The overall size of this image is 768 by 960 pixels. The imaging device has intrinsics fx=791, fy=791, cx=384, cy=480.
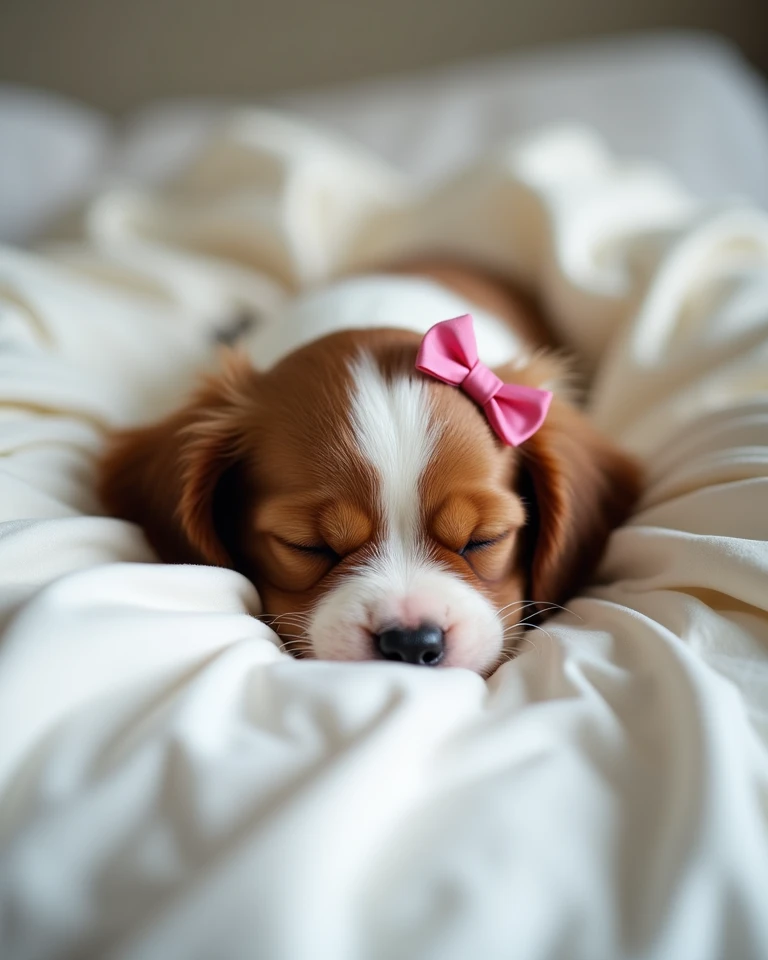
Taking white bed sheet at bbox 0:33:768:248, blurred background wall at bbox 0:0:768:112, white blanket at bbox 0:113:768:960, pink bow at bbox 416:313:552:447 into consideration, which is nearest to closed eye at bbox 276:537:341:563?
white blanket at bbox 0:113:768:960

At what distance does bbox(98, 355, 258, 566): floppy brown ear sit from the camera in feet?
4.50

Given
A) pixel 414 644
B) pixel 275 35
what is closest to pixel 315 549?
pixel 414 644

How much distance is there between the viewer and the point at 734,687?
0.94 metres

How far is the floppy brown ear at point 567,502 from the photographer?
4.54 feet

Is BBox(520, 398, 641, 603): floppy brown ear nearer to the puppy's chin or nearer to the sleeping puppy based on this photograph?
the sleeping puppy

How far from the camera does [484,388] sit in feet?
4.40

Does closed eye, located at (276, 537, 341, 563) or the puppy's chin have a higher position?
closed eye, located at (276, 537, 341, 563)

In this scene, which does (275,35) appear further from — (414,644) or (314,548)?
(414,644)

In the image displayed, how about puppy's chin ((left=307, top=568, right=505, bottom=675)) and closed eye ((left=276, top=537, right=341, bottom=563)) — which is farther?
closed eye ((left=276, top=537, right=341, bottom=563))

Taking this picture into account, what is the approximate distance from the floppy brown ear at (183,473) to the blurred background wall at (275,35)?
134 inches

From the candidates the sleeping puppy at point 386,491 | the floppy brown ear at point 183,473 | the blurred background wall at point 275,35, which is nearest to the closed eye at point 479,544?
the sleeping puppy at point 386,491

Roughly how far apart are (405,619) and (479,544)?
23cm

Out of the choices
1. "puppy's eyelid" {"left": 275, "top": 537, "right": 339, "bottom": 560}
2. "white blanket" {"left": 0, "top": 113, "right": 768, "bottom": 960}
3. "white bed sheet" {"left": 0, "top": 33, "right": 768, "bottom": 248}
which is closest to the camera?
"white blanket" {"left": 0, "top": 113, "right": 768, "bottom": 960}

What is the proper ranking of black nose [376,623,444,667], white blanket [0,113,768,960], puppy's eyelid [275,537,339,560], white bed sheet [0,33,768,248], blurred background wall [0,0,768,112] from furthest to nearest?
blurred background wall [0,0,768,112]
white bed sheet [0,33,768,248]
puppy's eyelid [275,537,339,560]
black nose [376,623,444,667]
white blanket [0,113,768,960]
